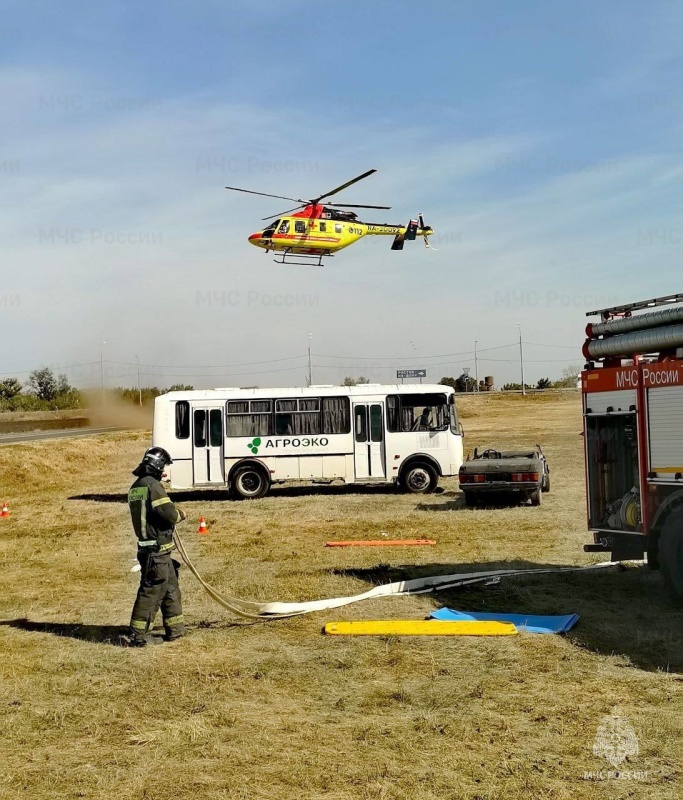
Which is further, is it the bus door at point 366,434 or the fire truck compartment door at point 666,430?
the bus door at point 366,434

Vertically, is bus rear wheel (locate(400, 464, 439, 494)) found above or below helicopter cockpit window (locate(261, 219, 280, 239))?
below

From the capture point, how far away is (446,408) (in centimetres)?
2244

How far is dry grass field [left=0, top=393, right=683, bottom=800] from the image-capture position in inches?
214

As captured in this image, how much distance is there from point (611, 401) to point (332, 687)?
16.3ft

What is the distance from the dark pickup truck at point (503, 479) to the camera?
18000 millimetres

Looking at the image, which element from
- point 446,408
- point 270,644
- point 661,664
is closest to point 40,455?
point 446,408

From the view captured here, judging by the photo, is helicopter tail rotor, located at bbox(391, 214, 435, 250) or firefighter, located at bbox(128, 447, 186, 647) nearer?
firefighter, located at bbox(128, 447, 186, 647)

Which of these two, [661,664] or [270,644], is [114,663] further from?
[661,664]

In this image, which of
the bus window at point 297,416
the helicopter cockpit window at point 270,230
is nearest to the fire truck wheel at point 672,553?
the bus window at point 297,416

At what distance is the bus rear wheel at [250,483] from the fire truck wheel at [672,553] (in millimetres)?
13878

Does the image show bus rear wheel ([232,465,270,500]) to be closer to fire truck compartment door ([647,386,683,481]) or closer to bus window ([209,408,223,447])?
bus window ([209,408,223,447])

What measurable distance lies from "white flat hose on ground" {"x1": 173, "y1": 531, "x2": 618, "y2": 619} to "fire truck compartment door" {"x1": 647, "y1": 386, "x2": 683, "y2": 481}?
2.82 metres

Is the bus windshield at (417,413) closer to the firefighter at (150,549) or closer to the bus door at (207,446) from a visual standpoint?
the bus door at (207,446)

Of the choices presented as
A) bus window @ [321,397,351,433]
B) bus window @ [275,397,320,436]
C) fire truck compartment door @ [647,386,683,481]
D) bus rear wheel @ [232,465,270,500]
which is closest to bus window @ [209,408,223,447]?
bus rear wheel @ [232,465,270,500]
